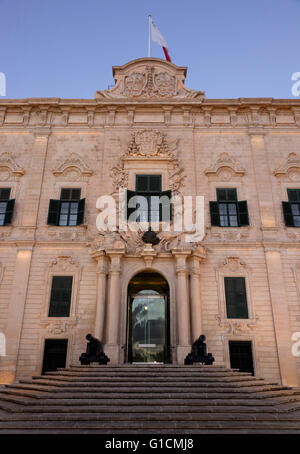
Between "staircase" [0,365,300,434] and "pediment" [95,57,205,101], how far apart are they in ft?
46.7

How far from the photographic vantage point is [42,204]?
15.5 metres

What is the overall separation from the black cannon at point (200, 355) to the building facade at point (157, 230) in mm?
932

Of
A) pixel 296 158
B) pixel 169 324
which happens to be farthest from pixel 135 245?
pixel 296 158

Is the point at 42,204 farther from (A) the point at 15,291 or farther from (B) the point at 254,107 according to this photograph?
(B) the point at 254,107

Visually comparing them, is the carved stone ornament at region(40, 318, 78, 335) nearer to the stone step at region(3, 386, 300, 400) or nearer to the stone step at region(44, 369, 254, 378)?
the stone step at region(44, 369, 254, 378)

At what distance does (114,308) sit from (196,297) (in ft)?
11.5

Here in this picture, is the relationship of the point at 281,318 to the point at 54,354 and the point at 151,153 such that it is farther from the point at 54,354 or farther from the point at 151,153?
the point at 151,153

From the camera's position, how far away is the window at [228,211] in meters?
15.1

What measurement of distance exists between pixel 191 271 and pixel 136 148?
23.4 feet

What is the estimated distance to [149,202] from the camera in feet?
50.9

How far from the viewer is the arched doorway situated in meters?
17.0

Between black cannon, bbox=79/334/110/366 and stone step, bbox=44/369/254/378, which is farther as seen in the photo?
black cannon, bbox=79/334/110/366
